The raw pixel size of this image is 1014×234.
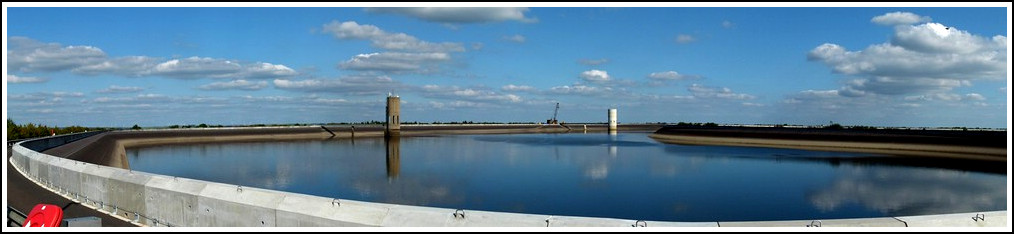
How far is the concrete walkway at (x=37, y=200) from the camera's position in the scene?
823 inches

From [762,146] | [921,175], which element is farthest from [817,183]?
[762,146]

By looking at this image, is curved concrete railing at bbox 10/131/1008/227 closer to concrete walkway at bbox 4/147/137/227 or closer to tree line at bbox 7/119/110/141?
concrete walkway at bbox 4/147/137/227

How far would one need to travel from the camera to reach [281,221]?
52.6 ft

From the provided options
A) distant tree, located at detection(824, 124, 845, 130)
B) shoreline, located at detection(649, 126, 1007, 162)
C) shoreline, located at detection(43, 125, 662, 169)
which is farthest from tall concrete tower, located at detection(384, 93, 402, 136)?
distant tree, located at detection(824, 124, 845, 130)

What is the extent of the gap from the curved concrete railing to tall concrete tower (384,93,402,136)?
104182mm

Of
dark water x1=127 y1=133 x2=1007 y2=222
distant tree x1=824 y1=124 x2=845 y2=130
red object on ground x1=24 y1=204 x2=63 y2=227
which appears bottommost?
dark water x1=127 y1=133 x2=1007 y2=222

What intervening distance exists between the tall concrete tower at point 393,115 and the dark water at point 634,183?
54640 millimetres

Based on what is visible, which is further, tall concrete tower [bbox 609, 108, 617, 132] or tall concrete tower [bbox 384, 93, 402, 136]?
tall concrete tower [bbox 609, 108, 617, 132]

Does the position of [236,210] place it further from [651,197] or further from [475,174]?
[475,174]

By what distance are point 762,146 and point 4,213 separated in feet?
349

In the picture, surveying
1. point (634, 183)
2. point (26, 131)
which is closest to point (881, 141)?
point (634, 183)

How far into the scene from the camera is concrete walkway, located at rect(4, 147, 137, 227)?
823 inches

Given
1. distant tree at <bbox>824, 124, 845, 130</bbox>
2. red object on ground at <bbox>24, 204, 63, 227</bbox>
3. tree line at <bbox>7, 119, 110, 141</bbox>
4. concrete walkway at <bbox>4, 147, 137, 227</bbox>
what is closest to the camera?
red object on ground at <bbox>24, 204, 63, 227</bbox>

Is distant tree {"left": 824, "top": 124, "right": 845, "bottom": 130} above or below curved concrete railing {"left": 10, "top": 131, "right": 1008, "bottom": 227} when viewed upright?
above
